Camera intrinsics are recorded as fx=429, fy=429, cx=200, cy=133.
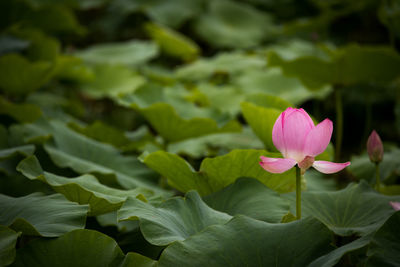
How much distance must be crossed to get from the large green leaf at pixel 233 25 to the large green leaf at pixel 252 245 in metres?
2.52

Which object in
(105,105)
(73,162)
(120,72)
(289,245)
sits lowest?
(105,105)

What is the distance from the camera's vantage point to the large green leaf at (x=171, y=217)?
2.51ft

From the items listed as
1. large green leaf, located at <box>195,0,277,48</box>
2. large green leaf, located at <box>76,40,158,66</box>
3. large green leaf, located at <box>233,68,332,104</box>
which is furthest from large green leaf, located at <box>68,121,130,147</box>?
large green leaf, located at <box>195,0,277,48</box>

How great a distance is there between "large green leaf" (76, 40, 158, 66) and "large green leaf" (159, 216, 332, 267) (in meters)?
2.00

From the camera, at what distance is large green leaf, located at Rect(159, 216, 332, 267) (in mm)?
717

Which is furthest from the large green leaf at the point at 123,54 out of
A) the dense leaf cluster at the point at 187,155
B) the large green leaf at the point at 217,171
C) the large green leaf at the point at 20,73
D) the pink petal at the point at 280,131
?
the pink petal at the point at 280,131

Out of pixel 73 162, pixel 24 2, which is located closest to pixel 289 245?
pixel 73 162

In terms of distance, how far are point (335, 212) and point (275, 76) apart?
139cm

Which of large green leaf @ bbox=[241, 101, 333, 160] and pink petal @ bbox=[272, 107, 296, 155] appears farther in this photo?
large green leaf @ bbox=[241, 101, 333, 160]

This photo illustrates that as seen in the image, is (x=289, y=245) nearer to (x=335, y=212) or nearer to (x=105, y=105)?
(x=335, y=212)

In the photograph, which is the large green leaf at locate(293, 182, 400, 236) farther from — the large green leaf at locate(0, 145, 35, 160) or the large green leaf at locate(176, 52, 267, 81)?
the large green leaf at locate(176, 52, 267, 81)

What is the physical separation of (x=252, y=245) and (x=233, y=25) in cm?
294

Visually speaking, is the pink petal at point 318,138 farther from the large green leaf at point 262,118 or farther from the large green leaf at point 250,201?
the large green leaf at point 262,118

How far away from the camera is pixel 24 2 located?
8.21ft
